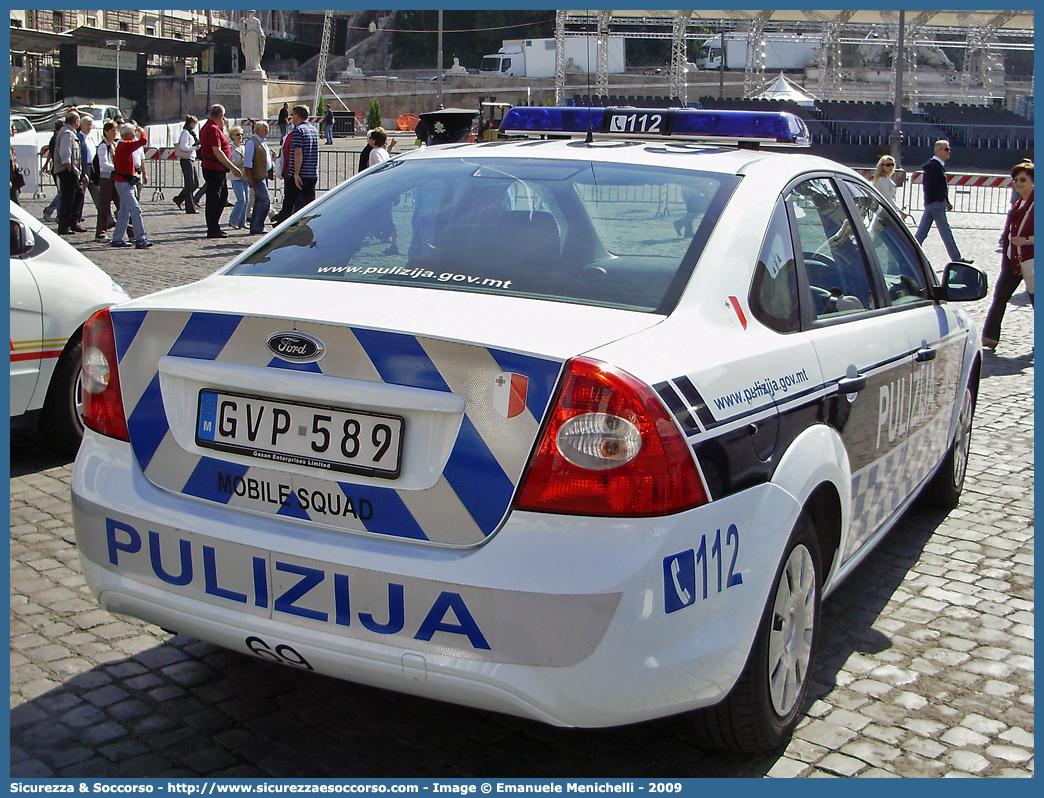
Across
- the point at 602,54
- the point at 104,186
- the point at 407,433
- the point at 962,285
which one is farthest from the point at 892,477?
the point at 602,54

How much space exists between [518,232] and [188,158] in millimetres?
18708

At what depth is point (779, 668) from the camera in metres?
3.03

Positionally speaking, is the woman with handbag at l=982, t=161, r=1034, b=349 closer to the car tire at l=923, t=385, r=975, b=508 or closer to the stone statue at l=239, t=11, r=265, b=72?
the car tire at l=923, t=385, r=975, b=508

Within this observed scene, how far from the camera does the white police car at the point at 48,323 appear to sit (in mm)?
5570

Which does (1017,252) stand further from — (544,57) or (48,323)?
(544,57)

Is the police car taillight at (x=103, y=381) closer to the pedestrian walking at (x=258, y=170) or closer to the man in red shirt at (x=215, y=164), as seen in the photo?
the man in red shirt at (x=215, y=164)

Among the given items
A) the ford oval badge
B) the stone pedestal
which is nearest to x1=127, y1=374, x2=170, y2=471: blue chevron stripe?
the ford oval badge

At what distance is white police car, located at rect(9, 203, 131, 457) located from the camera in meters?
5.57

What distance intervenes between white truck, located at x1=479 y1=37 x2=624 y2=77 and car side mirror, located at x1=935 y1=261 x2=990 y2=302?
83.7 m

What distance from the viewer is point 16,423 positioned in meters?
5.63

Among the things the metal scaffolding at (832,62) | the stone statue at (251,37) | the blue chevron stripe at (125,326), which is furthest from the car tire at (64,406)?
the metal scaffolding at (832,62)

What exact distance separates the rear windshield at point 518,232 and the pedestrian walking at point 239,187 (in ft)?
47.6
